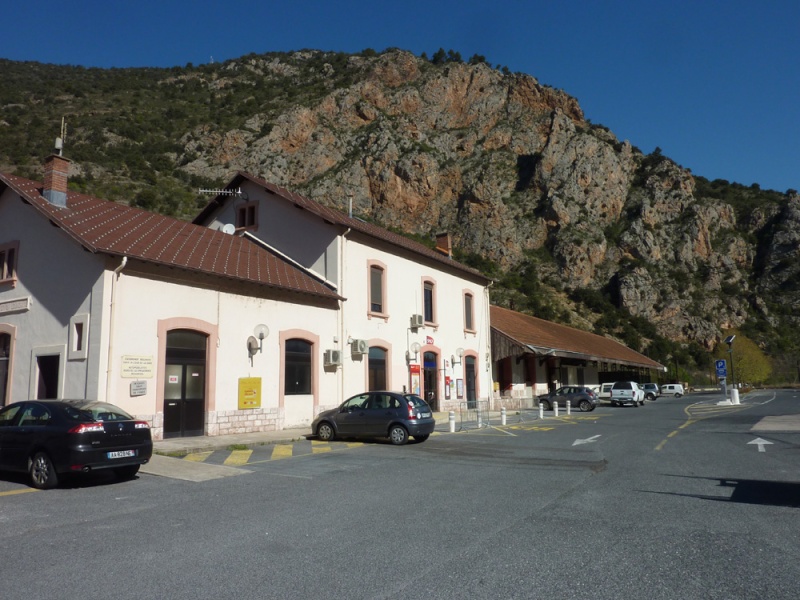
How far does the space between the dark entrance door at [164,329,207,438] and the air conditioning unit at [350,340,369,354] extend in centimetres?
657

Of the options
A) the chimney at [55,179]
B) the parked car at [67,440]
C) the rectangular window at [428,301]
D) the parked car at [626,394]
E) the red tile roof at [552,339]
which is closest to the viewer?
the parked car at [67,440]

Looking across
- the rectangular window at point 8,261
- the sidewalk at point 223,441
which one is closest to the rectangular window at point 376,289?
the sidewalk at point 223,441

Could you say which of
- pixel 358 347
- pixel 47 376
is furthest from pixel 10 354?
pixel 358 347

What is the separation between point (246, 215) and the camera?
25.5m

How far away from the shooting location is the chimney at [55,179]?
675 inches

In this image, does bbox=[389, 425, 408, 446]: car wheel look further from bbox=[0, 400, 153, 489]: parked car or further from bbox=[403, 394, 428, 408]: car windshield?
bbox=[0, 400, 153, 489]: parked car

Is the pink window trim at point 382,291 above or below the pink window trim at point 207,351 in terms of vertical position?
above

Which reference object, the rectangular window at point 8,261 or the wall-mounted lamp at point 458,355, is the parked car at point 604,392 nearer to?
the wall-mounted lamp at point 458,355

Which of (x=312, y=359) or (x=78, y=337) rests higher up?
(x=78, y=337)

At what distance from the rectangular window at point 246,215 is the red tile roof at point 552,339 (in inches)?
607

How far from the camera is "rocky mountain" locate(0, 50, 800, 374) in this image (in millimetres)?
82750

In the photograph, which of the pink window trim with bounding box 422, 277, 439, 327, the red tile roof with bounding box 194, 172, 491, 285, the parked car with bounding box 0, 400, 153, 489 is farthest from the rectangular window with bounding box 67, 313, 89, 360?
the pink window trim with bounding box 422, 277, 439, 327

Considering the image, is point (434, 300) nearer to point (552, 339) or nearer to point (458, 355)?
point (458, 355)

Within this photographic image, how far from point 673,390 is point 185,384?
60.2 metres
